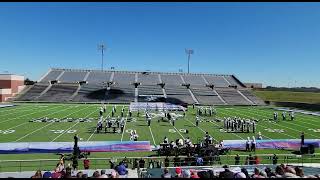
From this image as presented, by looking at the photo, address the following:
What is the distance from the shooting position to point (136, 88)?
3027 inches

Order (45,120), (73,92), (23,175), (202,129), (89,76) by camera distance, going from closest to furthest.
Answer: (23,175), (202,129), (45,120), (73,92), (89,76)

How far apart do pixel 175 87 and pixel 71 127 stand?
50.5 m

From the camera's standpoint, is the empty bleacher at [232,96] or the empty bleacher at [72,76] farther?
the empty bleacher at [72,76]

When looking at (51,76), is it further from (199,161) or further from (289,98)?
(199,161)

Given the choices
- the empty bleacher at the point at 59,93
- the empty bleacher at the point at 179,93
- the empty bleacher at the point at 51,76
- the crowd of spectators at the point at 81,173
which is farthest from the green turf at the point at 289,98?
the crowd of spectators at the point at 81,173

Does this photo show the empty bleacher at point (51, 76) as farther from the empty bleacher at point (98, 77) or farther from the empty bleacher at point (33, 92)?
the empty bleacher at point (98, 77)

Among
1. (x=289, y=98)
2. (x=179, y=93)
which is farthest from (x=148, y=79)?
(x=289, y=98)

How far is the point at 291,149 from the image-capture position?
21.0 metres

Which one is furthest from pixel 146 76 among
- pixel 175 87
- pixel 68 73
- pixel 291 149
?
pixel 291 149

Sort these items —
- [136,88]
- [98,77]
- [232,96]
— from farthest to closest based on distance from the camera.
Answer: [98,77], [136,88], [232,96]

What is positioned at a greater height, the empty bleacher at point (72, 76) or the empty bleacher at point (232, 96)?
the empty bleacher at point (72, 76)

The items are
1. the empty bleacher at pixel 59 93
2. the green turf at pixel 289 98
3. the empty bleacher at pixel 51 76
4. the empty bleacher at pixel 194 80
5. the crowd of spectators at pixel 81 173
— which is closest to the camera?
the crowd of spectators at pixel 81 173

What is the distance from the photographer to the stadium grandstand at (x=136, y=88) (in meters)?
67.7

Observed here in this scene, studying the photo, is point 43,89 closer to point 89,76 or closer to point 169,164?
point 89,76
